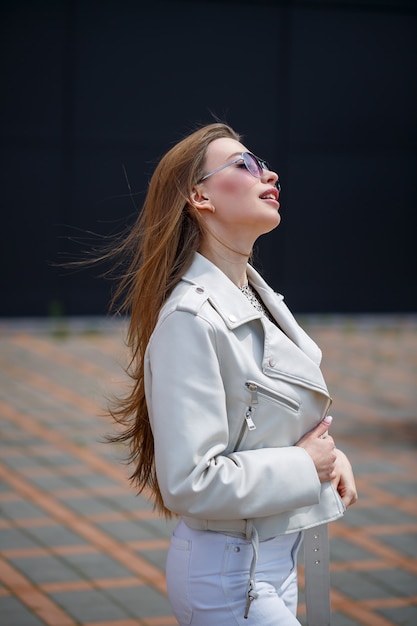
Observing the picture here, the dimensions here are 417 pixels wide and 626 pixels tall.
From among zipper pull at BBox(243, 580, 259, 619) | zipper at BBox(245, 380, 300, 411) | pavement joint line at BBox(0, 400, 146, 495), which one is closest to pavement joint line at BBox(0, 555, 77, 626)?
pavement joint line at BBox(0, 400, 146, 495)

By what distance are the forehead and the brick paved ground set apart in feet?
4.91

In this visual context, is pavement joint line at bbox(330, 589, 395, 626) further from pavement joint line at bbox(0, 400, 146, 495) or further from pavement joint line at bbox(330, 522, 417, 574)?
pavement joint line at bbox(0, 400, 146, 495)

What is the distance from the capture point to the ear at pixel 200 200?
258 cm

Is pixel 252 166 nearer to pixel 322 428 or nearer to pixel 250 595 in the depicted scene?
pixel 322 428

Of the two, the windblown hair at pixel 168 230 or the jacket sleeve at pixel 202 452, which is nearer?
the jacket sleeve at pixel 202 452

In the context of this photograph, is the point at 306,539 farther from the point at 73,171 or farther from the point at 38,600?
the point at 73,171

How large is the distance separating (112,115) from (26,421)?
455cm

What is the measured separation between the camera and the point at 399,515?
18.7 ft

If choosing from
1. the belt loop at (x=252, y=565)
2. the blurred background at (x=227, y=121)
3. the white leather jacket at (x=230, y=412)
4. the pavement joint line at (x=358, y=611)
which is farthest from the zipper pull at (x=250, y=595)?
the blurred background at (x=227, y=121)

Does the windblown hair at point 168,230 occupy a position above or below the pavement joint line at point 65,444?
above

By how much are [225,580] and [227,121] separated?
30.3ft

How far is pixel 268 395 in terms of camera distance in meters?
2.46

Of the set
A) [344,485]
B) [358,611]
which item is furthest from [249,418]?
[358,611]

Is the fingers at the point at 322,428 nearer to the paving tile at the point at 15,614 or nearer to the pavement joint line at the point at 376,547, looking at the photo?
the paving tile at the point at 15,614
